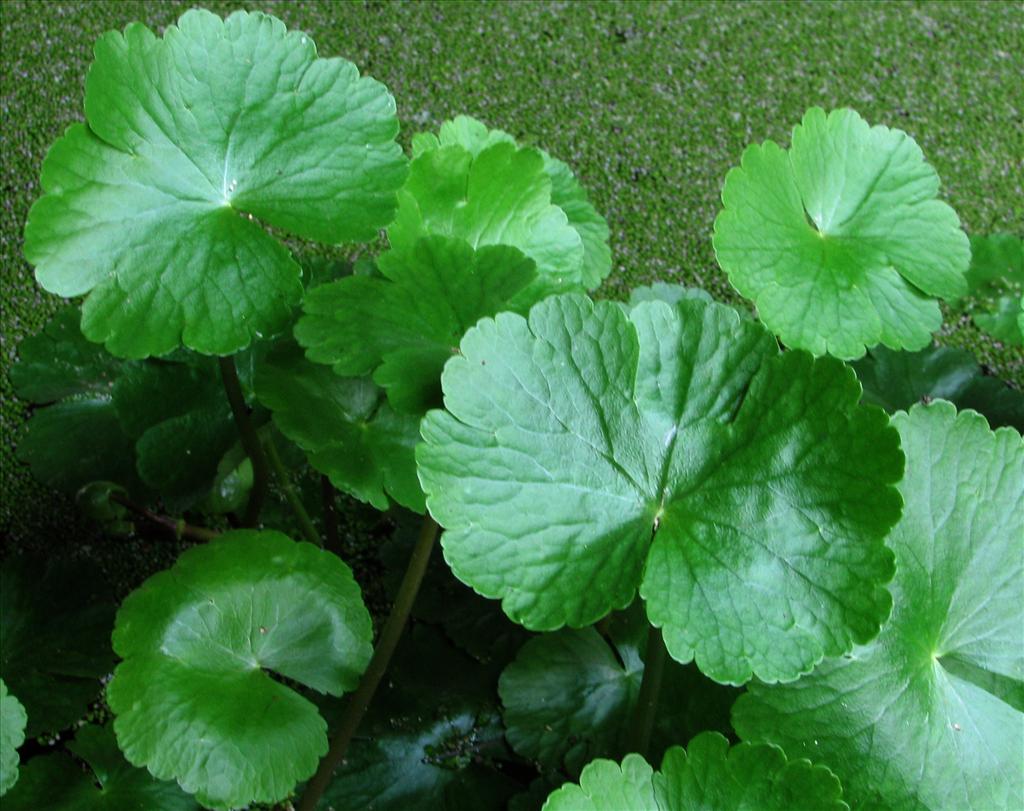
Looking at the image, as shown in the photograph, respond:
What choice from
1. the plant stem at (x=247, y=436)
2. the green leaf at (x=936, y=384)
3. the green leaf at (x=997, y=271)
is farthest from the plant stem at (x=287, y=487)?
the green leaf at (x=997, y=271)

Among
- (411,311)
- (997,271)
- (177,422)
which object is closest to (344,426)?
(411,311)

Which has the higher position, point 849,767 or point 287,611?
point 849,767

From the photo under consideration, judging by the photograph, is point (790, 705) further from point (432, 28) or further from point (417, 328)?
point (432, 28)

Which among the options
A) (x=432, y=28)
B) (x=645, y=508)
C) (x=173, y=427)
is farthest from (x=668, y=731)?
(x=432, y=28)

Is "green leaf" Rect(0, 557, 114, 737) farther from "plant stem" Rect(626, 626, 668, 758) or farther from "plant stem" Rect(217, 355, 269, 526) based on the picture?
"plant stem" Rect(626, 626, 668, 758)

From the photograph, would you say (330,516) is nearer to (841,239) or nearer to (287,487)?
(287,487)

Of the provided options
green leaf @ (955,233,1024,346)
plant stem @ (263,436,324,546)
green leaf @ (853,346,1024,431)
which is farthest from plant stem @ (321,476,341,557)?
green leaf @ (955,233,1024,346)

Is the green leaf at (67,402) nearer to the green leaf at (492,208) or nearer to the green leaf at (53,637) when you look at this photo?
the green leaf at (53,637)
